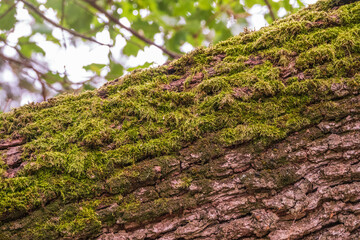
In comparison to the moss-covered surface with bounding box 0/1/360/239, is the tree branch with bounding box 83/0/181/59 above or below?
above

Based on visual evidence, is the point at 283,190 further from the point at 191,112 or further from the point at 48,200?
the point at 48,200

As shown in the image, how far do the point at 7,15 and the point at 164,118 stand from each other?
2.97 meters

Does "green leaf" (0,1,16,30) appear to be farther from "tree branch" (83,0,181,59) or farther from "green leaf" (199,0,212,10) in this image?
"green leaf" (199,0,212,10)

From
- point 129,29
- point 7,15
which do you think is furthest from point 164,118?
point 7,15

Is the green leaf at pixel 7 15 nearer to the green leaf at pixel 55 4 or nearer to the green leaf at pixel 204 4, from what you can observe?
the green leaf at pixel 55 4

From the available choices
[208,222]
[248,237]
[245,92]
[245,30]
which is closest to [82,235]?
[208,222]

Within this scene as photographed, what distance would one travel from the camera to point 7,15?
10.3ft

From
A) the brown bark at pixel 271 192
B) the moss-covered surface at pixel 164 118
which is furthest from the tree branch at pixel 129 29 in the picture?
the brown bark at pixel 271 192

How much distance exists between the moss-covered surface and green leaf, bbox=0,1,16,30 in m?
2.00

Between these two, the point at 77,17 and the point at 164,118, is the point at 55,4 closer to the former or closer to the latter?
the point at 77,17

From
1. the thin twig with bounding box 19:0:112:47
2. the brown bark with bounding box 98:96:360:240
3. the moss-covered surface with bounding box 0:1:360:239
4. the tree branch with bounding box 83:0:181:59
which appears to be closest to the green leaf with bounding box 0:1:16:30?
the thin twig with bounding box 19:0:112:47

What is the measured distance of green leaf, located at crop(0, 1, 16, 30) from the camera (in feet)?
10.2

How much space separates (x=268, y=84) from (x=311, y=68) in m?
0.34

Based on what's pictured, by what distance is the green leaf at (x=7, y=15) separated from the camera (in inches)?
123
